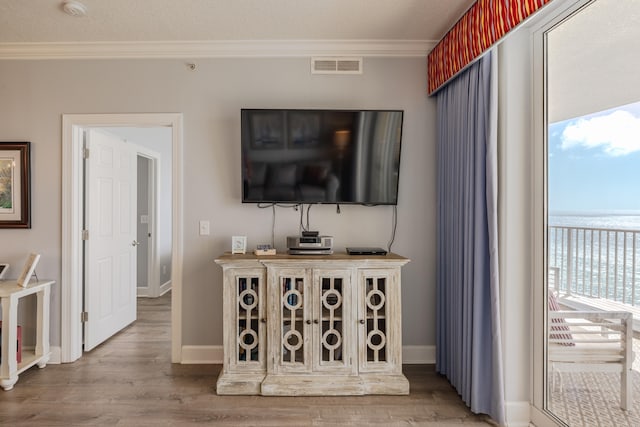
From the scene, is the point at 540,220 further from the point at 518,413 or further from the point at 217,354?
the point at 217,354

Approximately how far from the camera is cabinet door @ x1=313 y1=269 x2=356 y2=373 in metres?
2.30

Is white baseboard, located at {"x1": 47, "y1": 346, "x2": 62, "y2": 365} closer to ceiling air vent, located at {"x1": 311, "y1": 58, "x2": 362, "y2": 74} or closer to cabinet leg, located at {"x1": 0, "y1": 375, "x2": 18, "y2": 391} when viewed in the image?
cabinet leg, located at {"x1": 0, "y1": 375, "x2": 18, "y2": 391}

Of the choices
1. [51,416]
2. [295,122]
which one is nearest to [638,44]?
[295,122]

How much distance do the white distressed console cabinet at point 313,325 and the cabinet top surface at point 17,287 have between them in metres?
1.50

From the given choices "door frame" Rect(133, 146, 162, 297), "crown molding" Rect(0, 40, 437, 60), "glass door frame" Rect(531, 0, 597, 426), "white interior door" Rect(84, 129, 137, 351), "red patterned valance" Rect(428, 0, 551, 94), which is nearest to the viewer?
"red patterned valance" Rect(428, 0, 551, 94)

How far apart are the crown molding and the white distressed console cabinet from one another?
1679 mm

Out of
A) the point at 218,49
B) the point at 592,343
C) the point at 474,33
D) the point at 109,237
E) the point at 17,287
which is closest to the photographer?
the point at 592,343

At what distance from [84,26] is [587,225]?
3502 mm

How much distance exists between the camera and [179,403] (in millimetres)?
2195

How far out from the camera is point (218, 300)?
2.78 meters

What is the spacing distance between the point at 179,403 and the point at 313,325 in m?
1.01

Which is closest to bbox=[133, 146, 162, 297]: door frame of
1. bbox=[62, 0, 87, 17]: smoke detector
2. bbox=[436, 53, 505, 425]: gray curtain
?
bbox=[62, 0, 87, 17]: smoke detector

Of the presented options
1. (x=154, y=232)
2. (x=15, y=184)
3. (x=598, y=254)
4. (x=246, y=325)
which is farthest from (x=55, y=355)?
(x=598, y=254)

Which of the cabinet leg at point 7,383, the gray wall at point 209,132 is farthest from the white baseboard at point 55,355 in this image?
the cabinet leg at point 7,383
